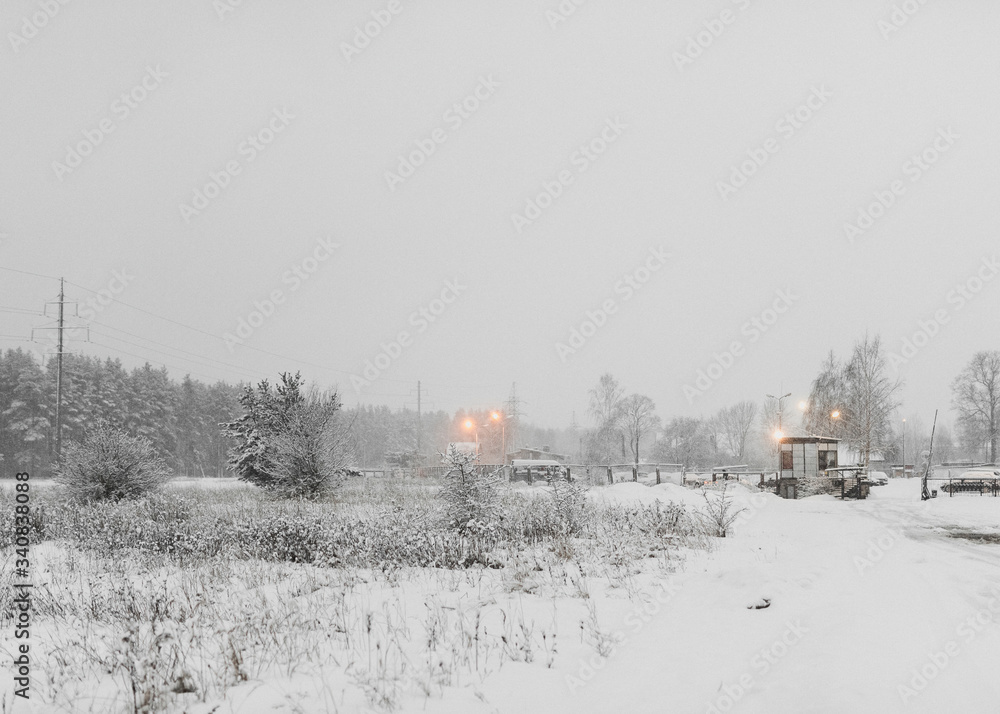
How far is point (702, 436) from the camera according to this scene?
75.7 meters

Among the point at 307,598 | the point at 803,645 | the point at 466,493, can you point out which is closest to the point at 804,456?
the point at 466,493

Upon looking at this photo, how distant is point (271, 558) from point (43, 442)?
54.1 metres

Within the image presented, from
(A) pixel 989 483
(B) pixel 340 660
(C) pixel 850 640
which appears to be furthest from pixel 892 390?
(B) pixel 340 660

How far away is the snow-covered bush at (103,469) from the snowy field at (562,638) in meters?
8.58

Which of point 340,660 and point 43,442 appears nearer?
point 340,660

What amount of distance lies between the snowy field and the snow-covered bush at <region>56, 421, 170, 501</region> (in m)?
8.58

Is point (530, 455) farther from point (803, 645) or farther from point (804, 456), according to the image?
point (803, 645)

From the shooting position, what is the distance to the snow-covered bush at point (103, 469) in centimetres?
1689

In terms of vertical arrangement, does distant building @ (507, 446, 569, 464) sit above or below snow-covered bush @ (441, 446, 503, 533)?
below

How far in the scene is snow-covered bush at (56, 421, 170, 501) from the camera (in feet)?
55.4

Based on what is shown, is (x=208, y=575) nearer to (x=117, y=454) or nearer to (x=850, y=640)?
(x=850, y=640)

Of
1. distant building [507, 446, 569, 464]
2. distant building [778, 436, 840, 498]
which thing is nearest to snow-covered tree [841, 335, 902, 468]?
distant building [778, 436, 840, 498]

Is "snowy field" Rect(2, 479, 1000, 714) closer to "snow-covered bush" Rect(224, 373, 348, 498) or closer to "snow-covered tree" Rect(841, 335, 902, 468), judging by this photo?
"snow-covered bush" Rect(224, 373, 348, 498)

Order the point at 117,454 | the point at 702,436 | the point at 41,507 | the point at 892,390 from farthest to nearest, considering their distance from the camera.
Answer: the point at 702,436 < the point at 892,390 < the point at 117,454 < the point at 41,507
